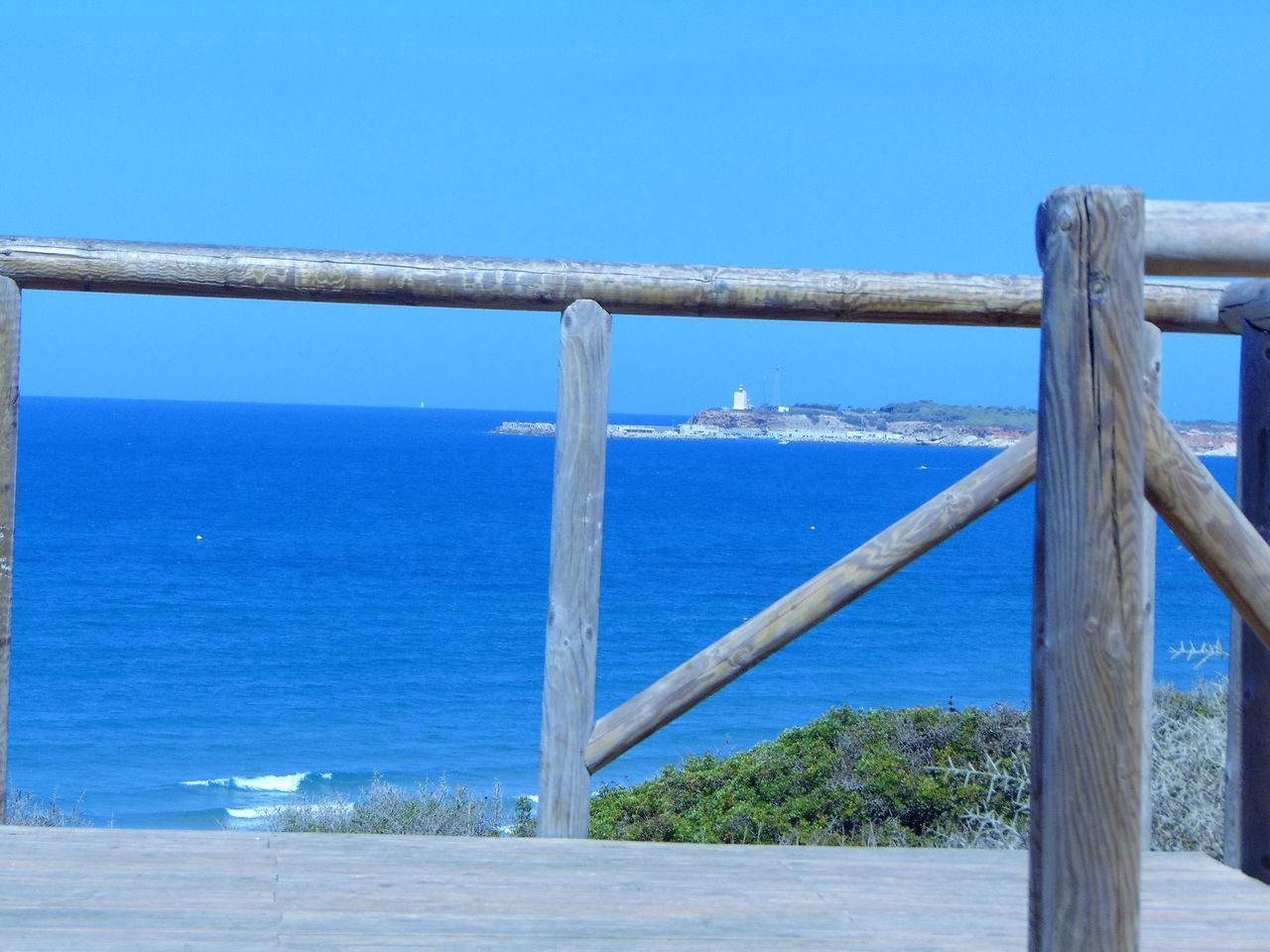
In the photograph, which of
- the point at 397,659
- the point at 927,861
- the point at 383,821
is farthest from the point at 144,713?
the point at 927,861

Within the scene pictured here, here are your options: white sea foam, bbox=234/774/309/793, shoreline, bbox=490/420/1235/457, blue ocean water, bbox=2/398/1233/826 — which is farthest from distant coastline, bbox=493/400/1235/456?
white sea foam, bbox=234/774/309/793

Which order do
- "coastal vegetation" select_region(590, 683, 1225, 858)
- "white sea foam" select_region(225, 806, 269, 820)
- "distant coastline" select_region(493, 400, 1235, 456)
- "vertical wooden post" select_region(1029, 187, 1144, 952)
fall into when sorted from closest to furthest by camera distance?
1. "vertical wooden post" select_region(1029, 187, 1144, 952)
2. "coastal vegetation" select_region(590, 683, 1225, 858)
3. "white sea foam" select_region(225, 806, 269, 820)
4. "distant coastline" select_region(493, 400, 1235, 456)

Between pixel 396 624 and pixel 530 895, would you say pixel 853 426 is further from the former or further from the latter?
pixel 530 895

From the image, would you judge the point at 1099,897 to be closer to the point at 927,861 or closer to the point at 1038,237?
the point at 1038,237

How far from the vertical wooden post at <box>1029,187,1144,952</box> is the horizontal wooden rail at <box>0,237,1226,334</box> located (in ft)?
3.77

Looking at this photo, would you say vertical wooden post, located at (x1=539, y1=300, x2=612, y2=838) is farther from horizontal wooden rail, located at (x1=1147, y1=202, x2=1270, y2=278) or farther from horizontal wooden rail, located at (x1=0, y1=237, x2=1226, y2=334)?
horizontal wooden rail, located at (x1=1147, y1=202, x2=1270, y2=278)

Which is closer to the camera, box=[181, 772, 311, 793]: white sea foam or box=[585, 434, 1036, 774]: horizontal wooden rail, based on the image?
box=[585, 434, 1036, 774]: horizontal wooden rail

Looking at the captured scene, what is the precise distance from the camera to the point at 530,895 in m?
2.12

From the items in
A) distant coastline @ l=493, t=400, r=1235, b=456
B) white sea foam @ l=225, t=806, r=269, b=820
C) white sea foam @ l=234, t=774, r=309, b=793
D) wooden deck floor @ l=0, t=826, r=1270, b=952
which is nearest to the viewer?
wooden deck floor @ l=0, t=826, r=1270, b=952

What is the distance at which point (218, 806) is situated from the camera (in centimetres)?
1717

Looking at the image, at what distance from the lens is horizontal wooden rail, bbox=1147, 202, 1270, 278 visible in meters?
1.32

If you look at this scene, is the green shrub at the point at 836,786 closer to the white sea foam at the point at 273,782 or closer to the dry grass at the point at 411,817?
the dry grass at the point at 411,817

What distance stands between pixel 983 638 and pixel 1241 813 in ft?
91.9

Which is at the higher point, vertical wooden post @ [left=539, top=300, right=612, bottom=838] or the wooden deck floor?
vertical wooden post @ [left=539, top=300, right=612, bottom=838]
